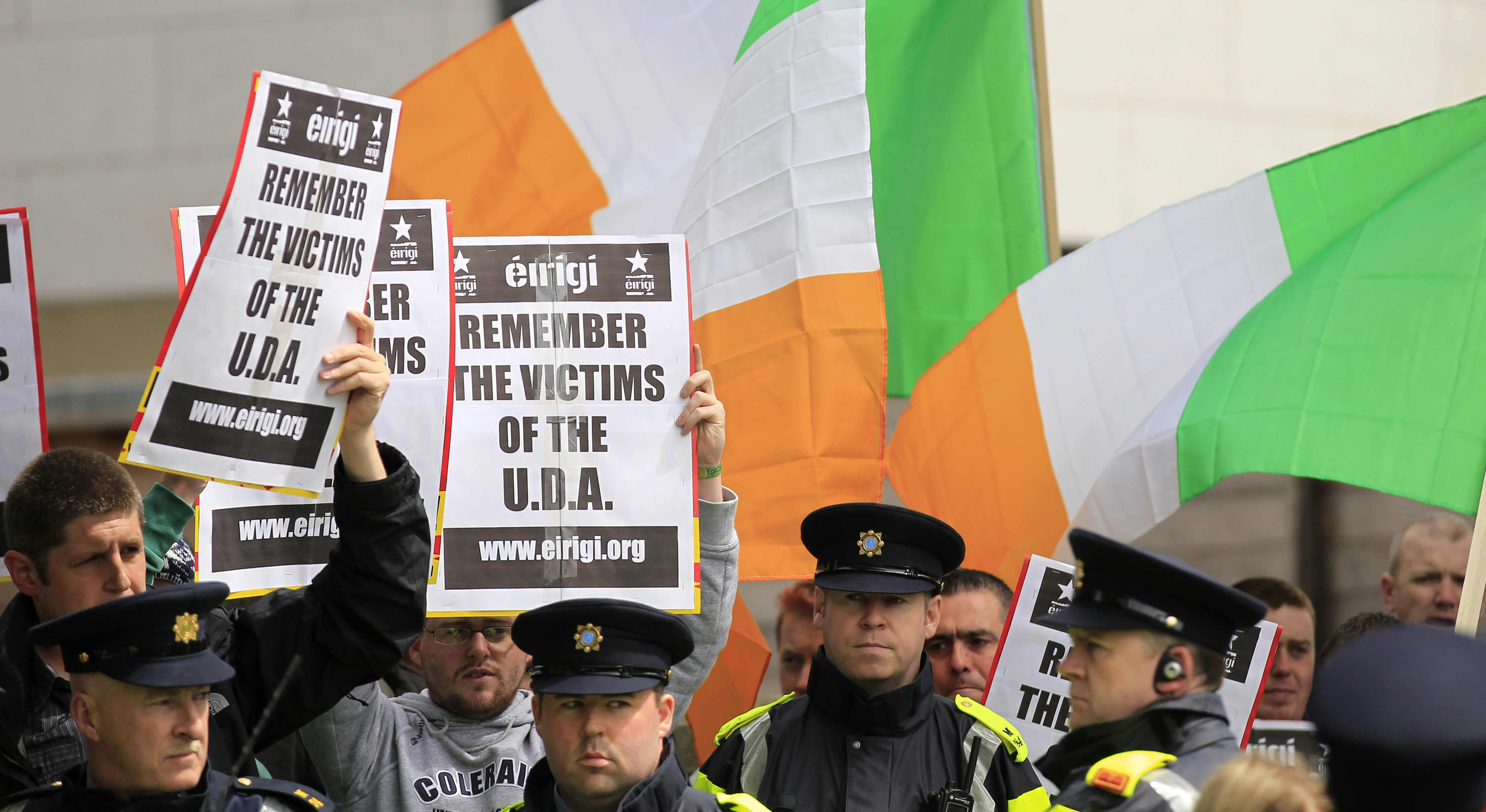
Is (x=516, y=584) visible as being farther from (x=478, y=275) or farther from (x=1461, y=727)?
(x=1461, y=727)

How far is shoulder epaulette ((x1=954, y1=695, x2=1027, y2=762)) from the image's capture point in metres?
3.65

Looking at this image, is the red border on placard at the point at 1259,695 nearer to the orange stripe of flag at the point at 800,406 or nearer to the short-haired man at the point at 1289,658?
the short-haired man at the point at 1289,658

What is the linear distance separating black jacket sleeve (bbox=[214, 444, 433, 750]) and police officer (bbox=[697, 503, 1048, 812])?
2.94ft

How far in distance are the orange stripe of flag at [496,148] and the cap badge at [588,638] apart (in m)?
2.43

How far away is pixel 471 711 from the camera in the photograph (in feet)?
12.8

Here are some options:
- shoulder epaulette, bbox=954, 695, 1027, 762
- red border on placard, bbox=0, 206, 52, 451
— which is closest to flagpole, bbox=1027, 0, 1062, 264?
shoulder epaulette, bbox=954, 695, 1027, 762

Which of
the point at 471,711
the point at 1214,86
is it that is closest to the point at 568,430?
the point at 471,711

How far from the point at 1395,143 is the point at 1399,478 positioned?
4.47 feet

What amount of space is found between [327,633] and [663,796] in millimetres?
781

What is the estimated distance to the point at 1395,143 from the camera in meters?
5.03

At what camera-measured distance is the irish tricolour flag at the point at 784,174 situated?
4.74 meters

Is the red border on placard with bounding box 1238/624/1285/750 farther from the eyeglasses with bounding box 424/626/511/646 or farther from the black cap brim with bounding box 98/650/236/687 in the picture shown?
the black cap brim with bounding box 98/650/236/687

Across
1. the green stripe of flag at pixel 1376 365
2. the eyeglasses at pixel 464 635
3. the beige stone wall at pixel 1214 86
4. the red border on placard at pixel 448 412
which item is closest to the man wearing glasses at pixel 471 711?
the eyeglasses at pixel 464 635

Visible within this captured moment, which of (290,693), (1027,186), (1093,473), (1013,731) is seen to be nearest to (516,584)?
(290,693)
